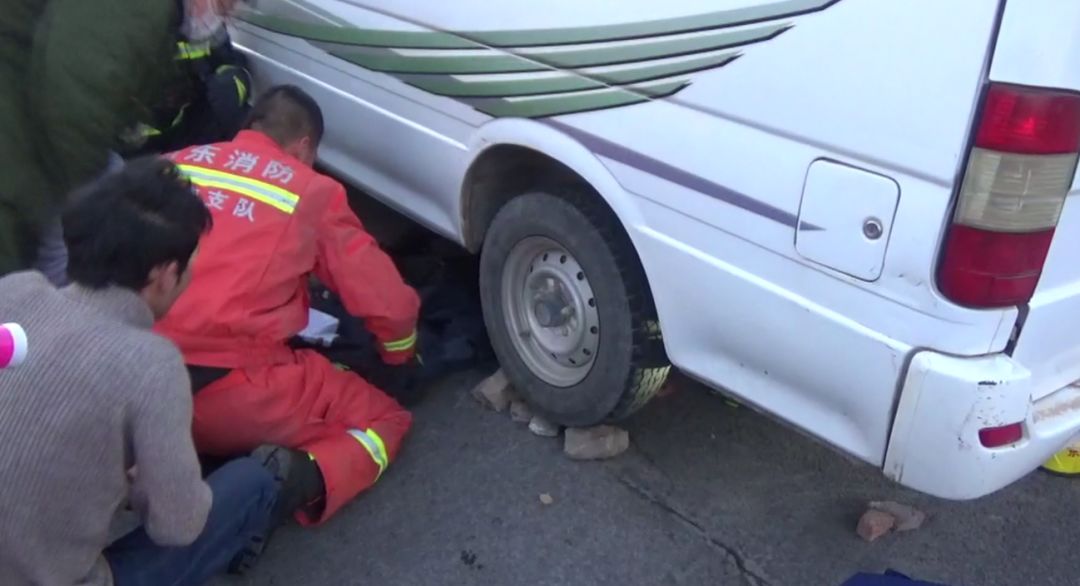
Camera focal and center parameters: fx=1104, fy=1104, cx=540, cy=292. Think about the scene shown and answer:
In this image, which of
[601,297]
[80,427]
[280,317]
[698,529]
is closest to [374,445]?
[280,317]

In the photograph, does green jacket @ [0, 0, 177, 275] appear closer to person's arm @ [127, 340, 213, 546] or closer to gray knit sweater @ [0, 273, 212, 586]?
gray knit sweater @ [0, 273, 212, 586]

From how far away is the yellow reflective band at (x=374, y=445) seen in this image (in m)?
3.24

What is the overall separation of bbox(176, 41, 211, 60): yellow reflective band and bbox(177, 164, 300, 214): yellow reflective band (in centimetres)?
136

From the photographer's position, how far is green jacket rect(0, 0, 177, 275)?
11.0 feet

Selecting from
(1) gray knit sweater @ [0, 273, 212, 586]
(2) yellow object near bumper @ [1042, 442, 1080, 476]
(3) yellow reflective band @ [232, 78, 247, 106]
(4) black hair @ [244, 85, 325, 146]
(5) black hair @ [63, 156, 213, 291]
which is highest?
(5) black hair @ [63, 156, 213, 291]

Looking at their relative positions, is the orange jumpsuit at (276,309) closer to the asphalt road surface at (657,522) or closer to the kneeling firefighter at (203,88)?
the asphalt road surface at (657,522)

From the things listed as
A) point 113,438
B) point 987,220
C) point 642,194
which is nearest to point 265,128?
point 642,194

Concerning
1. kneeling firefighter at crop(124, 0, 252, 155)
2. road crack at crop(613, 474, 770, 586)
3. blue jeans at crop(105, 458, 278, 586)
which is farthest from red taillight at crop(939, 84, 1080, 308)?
kneeling firefighter at crop(124, 0, 252, 155)

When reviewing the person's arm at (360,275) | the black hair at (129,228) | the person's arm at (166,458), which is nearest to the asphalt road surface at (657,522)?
the person's arm at (360,275)

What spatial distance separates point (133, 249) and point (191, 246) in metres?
0.14

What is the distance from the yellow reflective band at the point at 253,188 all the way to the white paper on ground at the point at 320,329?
22.7 inches

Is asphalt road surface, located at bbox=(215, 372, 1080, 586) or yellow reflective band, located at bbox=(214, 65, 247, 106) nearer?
asphalt road surface, located at bbox=(215, 372, 1080, 586)

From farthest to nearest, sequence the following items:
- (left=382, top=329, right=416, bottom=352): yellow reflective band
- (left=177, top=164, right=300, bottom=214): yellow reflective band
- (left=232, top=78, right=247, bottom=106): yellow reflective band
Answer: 1. (left=232, top=78, right=247, bottom=106): yellow reflective band
2. (left=382, top=329, right=416, bottom=352): yellow reflective band
3. (left=177, top=164, right=300, bottom=214): yellow reflective band

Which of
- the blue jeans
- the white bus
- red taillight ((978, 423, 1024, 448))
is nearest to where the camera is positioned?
the white bus
